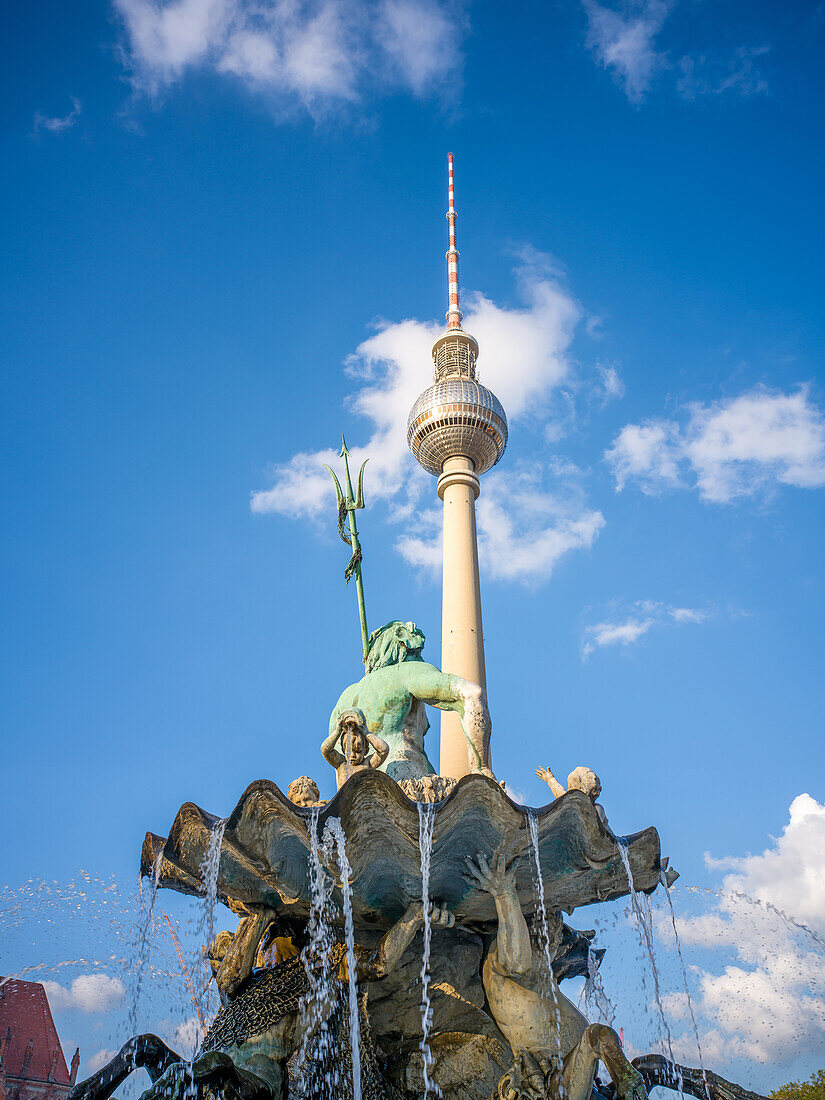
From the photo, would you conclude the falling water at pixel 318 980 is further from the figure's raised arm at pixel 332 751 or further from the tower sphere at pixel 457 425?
the tower sphere at pixel 457 425

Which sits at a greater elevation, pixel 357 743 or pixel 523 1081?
pixel 357 743

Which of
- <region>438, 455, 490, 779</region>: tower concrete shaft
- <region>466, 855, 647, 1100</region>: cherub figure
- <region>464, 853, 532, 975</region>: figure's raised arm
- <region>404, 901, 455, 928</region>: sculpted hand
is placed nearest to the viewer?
<region>466, 855, 647, 1100</region>: cherub figure

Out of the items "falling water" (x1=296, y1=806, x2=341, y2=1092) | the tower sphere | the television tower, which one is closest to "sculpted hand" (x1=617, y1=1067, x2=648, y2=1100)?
"falling water" (x1=296, y1=806, x2=341, y2=1092)

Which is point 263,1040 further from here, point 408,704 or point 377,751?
point 408,704

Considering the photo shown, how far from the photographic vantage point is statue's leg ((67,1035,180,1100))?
792 centimetres

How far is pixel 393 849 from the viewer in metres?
9.02

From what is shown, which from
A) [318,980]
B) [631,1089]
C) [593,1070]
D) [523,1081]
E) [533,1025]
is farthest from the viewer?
[318,980]

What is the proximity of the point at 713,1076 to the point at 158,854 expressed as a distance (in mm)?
5882

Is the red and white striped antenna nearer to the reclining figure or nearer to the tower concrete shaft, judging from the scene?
the tower concrete shaft

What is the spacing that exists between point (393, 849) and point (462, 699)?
8.34ft

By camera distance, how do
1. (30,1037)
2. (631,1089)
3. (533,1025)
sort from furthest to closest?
(30,1037), (533,1025), (631,1089)

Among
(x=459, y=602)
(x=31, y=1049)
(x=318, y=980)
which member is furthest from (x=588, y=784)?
(x=31, y=1049)

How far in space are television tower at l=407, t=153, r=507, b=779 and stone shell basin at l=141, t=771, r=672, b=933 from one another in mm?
21239

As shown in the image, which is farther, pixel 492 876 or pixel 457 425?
pixel 457 425
